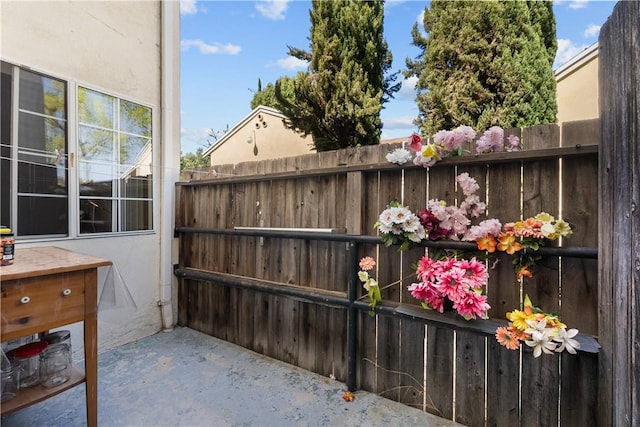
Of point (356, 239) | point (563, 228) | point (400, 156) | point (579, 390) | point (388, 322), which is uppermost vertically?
point (400, 156)

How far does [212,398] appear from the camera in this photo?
1.97m

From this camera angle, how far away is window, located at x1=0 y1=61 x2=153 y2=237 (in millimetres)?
2100

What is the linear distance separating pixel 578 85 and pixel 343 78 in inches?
177

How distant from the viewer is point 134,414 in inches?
70.8

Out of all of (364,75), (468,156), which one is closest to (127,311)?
(468,156)

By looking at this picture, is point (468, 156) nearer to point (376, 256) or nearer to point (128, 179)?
point (376, 256)

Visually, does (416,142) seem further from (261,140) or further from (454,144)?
(261,140)

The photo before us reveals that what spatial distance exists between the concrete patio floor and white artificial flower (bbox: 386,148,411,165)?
157cm

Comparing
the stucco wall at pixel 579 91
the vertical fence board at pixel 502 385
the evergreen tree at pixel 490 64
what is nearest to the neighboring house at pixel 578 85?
the stucco wall at pixel 579 91

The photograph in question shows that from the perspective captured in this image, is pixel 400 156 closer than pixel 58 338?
No

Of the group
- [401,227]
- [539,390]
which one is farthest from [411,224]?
[539,390]

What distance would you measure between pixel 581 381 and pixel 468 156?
1.26 meters

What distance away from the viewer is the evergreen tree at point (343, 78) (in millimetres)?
6691

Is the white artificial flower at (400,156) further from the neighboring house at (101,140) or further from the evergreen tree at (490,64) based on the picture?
the evergreen tree at (490,64)
